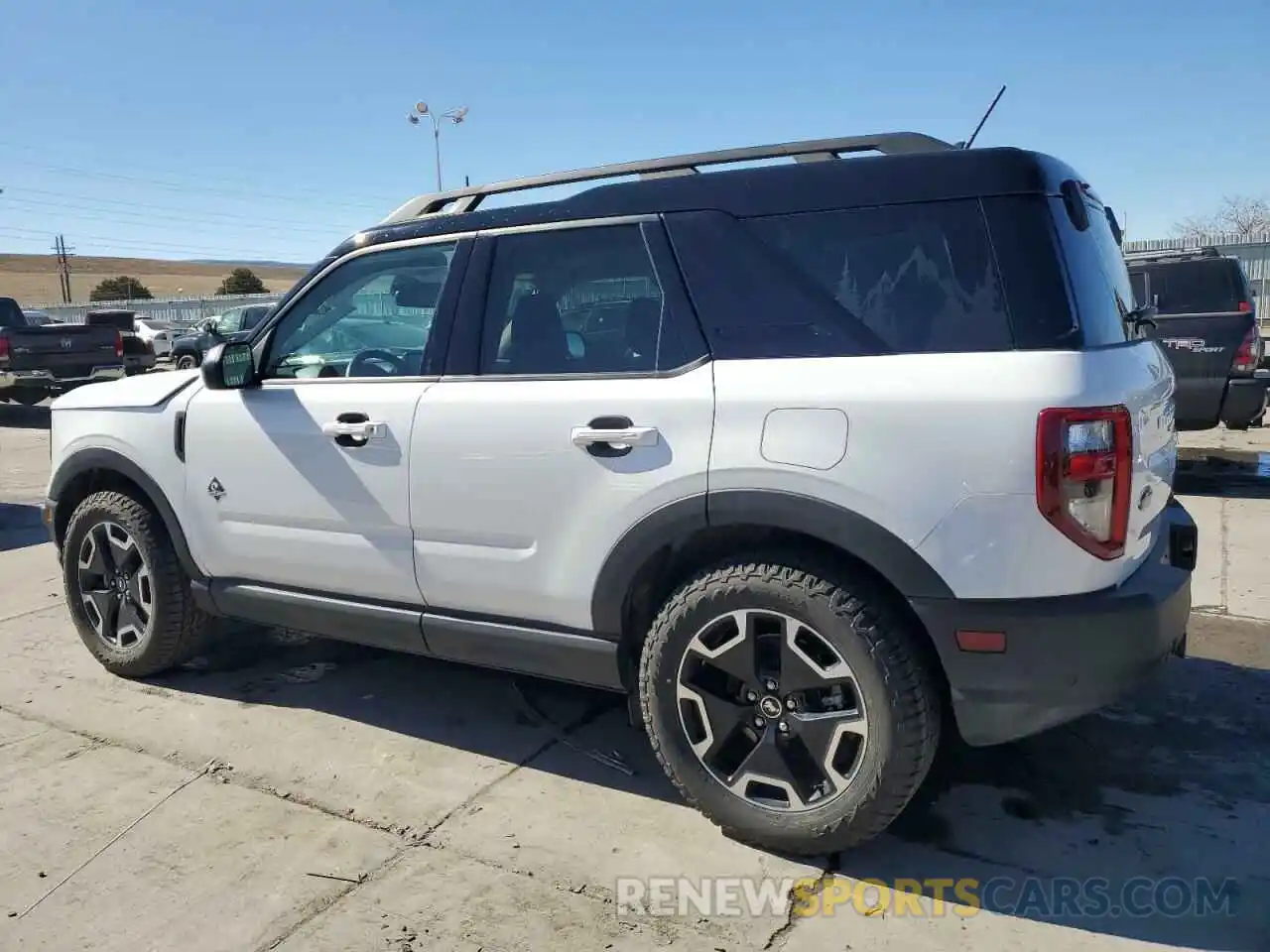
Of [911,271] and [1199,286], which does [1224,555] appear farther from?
[911,271]

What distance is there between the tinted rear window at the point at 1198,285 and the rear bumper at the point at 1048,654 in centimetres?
686

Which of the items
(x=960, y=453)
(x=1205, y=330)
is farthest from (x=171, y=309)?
(x=960, y=453)

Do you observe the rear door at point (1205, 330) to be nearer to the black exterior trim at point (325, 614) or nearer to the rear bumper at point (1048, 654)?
the rear bumper at point (1048, 654)

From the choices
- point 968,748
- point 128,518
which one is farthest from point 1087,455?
point 128,518

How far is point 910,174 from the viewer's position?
→ 8.72ft

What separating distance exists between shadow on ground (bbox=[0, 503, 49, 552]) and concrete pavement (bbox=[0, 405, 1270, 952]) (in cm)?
351

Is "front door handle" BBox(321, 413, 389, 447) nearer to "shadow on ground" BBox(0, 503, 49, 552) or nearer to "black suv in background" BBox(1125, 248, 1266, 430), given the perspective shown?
"shadow on ground" BBox(0, 503, 49, 552)

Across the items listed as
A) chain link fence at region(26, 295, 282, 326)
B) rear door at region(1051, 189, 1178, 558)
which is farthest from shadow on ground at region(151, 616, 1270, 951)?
chain link fence at region(26, 295, 282, 326)

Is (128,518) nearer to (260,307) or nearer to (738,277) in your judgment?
(738,277)

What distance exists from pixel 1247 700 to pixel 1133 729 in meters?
0.63

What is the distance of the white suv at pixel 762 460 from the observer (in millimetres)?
2480

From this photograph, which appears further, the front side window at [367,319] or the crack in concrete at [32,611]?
the crack in concrete at [32,611]

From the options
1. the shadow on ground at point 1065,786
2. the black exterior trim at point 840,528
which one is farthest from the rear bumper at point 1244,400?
the black exterior trim at point 840,528

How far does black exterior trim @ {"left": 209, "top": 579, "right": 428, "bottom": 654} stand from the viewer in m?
3.50
